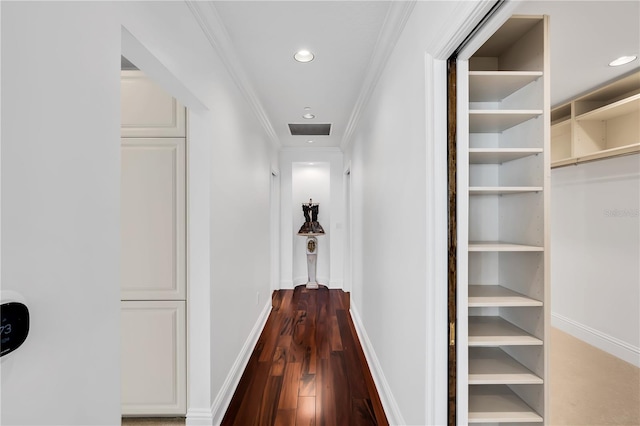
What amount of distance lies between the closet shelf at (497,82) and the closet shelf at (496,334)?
50.5 inches

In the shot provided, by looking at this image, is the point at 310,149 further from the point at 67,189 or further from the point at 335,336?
the point at 67,189

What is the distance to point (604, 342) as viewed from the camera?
2.09 m

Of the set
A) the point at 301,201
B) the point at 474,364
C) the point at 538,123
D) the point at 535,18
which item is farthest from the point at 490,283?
the point at 301,201

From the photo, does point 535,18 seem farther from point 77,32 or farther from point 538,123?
point 77,32

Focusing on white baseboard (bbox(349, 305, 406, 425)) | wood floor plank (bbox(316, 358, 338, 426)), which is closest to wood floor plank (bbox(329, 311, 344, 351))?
white baseboard (bbox(349, 305, 406, 425))

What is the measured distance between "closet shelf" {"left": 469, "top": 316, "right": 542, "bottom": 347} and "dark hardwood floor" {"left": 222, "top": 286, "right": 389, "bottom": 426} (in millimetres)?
934

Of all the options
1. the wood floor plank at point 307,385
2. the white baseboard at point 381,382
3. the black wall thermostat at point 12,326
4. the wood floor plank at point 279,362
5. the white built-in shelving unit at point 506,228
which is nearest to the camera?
the black wall thermostat at point 12,326

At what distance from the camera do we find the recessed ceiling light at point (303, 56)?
2.11 meters

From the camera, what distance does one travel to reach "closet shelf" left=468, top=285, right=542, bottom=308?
1.44m

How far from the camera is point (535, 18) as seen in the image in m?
1.51

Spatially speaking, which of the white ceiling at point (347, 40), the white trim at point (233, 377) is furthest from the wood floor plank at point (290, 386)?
the white ceiling at point (347, 40)

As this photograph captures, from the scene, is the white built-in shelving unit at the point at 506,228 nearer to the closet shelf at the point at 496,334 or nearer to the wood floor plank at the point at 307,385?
the closet shelf at the point at 496,334

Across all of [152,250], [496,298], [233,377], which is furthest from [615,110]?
[233,377]

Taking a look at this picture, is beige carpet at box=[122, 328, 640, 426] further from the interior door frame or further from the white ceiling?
the white ceiling
